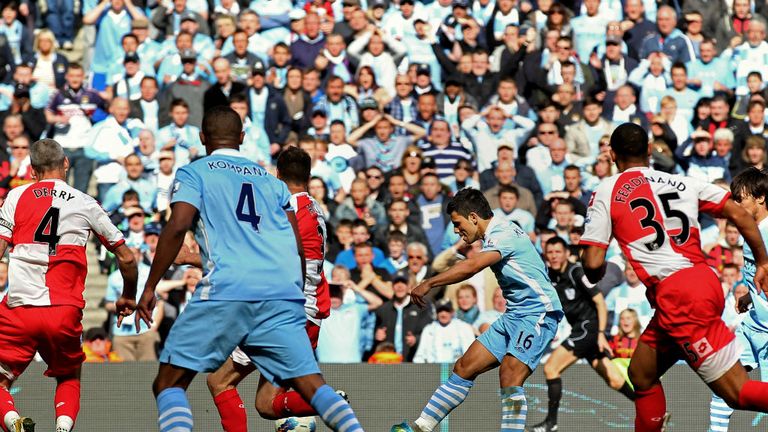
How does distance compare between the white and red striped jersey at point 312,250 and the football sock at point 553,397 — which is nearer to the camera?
the white and red striped jersey at point 312,250

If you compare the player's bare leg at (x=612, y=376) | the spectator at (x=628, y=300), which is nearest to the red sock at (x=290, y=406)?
the player's bare leg at (x=612, y=376)

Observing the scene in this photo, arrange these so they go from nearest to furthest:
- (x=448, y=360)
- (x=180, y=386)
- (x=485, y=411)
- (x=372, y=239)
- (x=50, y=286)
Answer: (x=180, y=386) → (x=50, y=286) → (x=485, y=411) → (x=448, y=360) → (x=372, y=239)

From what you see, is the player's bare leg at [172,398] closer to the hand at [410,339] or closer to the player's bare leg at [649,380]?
the player's bare leg at [649,380]

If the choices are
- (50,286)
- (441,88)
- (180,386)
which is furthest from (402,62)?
(180,386)

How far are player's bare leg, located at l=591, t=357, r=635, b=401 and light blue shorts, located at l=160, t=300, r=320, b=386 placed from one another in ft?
19.6

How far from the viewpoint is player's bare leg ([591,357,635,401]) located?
1319 centimetres

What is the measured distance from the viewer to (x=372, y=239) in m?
16.5

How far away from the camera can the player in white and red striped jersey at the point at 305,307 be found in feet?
33.0

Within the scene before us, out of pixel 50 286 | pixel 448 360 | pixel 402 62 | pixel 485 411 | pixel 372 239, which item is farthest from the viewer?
pixel 402 62

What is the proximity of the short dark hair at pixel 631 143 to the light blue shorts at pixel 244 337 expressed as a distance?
258cm

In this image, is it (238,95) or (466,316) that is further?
(238,95)

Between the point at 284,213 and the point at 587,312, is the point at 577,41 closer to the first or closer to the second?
the point at 587,312

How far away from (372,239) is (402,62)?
12.2ft

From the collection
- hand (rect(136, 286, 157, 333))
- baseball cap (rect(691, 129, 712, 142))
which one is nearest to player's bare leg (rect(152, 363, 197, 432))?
hand (rect(136, 286, 157, 333))
